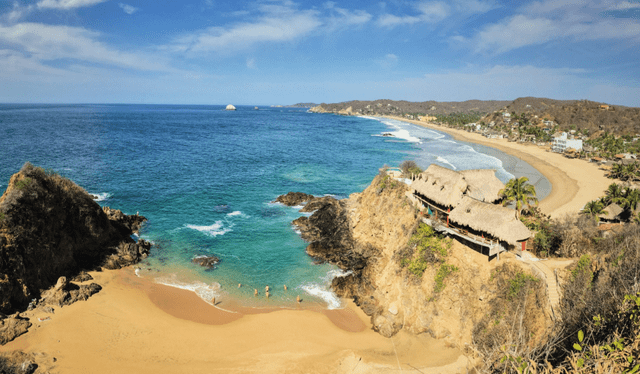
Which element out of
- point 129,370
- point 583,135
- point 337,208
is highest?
point 583,135

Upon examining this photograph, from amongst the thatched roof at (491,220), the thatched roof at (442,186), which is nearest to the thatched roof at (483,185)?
the thatched roof at (442,186)

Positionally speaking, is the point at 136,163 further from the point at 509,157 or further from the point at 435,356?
the point at 509,157

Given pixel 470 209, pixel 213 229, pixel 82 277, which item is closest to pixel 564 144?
pixel 470 209

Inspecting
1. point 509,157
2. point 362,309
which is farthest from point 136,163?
point 509,157

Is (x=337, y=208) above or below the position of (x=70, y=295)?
above

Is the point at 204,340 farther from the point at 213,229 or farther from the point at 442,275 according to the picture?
the point at 213,229

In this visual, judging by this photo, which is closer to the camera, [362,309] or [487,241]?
[487,241]

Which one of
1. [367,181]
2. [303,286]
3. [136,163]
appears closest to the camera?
[303,286]
